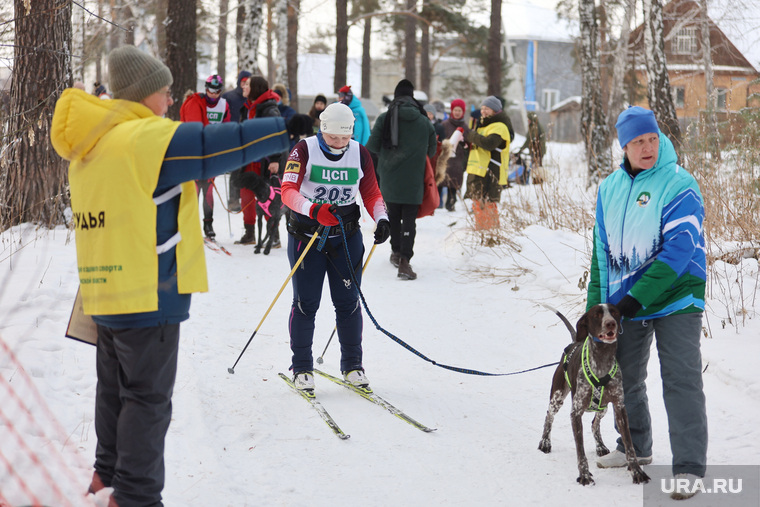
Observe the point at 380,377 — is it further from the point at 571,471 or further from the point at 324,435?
the point at 571,471

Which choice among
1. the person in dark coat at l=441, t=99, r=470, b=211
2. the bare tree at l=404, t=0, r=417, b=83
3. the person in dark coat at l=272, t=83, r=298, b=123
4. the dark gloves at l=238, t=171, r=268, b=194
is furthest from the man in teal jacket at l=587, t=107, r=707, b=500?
the bare tree at l=404, t=0, r=417, b=83

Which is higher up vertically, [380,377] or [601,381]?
[601,381]

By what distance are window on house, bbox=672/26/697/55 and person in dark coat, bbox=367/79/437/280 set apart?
21.8 meters

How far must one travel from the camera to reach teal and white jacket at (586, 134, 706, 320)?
3533 mm

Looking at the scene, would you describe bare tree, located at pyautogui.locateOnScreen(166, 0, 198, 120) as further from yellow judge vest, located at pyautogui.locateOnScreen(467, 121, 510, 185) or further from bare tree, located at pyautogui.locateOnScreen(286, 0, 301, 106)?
bare tree, located at pyautogui.locateOnScreen(286, 0, 301, 106)

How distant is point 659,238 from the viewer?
11.9 ft

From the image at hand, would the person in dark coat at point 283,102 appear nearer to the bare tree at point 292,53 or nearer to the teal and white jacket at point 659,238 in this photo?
the teal and white jacket at point 659,238

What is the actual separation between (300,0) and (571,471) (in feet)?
81.3

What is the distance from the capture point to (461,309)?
7.61 metres

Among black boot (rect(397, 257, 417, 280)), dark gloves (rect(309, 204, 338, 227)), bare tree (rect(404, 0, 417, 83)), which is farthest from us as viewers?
bare tree (rect(404, 0, 417, 83))

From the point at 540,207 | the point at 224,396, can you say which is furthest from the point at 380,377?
the point at 540,207

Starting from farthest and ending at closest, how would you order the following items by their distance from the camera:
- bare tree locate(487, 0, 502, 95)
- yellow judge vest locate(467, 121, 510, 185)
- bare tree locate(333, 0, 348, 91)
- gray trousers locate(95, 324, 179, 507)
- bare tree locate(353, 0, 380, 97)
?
bare tree locate(353, 0, 380, 97)
bare tree locate(333, 0, 348, 91)
bare tree locate(487, 0, 502, 95)
yellow judge vest locate(467, 121, 510, 185)
gray trousers locate(95, 324, 179, 507)

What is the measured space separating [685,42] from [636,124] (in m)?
29.7

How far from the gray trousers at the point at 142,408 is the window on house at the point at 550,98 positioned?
5516 cm
